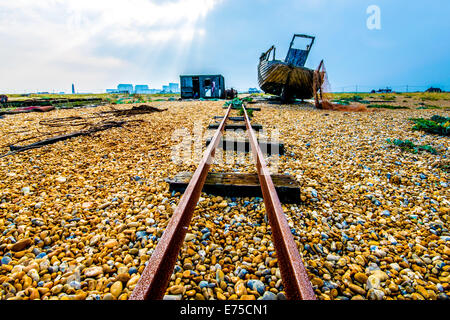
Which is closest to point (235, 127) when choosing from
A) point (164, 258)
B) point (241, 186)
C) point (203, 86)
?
point (241, 186)

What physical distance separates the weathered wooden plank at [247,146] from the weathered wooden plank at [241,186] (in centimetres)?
135

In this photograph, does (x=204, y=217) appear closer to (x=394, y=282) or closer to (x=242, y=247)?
(x=242, y=247)

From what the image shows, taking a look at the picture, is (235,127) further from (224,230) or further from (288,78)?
(288,78)

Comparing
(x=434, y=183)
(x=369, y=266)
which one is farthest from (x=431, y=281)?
(x=434, y=183)

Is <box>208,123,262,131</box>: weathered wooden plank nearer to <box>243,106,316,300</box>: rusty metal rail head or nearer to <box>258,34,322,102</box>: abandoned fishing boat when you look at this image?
<box>243,106,316,300</box>: rusty metal rail head

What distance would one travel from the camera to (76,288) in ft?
4.40

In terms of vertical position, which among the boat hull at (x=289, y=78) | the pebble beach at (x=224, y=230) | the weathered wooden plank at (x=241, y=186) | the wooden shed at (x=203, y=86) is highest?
the wooden shed at (x=203, y=86)

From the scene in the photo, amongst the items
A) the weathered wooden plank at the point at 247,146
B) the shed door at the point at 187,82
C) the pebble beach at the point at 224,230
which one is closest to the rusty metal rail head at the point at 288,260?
the pebble beach at the point at 224,230

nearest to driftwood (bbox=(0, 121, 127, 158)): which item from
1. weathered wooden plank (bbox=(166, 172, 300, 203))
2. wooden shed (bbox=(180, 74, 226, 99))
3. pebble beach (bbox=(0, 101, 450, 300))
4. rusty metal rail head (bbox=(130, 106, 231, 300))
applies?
pebble beach (bbox=(0, 101, 450, 300))

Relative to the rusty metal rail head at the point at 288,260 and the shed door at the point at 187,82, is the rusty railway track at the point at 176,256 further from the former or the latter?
the shed door at the point at 187,82

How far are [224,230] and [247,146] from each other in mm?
2304

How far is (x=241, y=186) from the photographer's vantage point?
90.1 inches

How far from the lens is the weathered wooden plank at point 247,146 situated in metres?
3.75

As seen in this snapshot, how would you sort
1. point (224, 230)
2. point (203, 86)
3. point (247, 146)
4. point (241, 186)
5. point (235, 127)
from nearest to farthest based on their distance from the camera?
point (224, 230)
point (241, 186)
point (247, 146)
point (235, 127)
point (203, 86)
